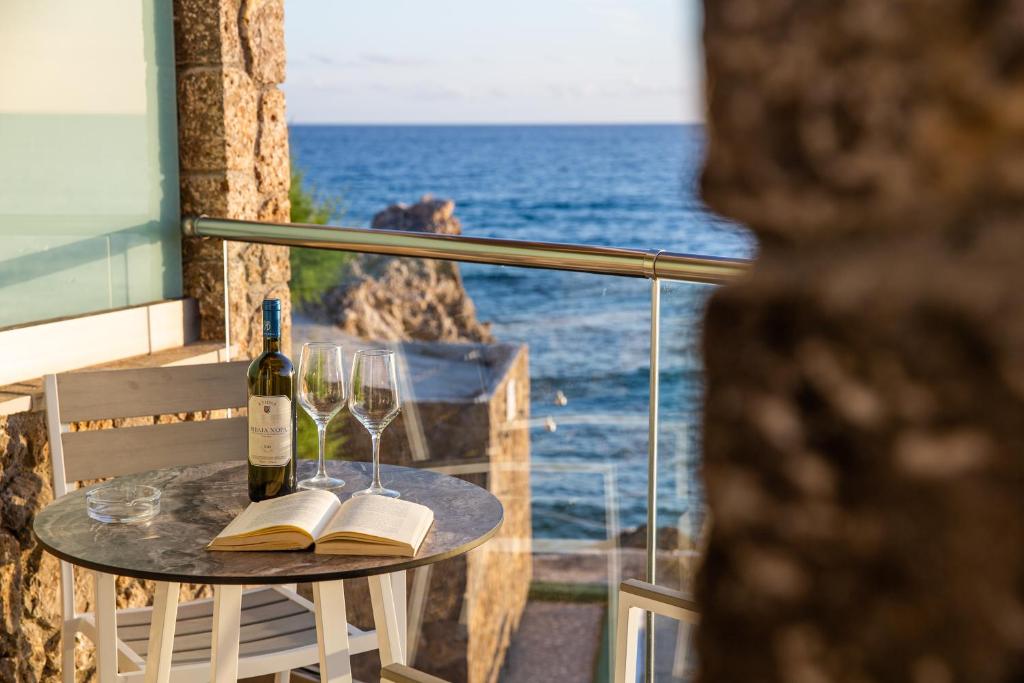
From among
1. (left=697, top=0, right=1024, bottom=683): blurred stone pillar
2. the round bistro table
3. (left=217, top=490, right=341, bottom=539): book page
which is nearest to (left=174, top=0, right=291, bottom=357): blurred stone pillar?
the round bistro table

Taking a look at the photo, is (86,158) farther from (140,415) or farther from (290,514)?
(290,514)

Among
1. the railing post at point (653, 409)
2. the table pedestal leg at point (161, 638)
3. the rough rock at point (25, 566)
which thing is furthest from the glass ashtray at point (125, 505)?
the railing post at point (653, 409)

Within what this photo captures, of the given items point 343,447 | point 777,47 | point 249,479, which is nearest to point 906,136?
point 777,47

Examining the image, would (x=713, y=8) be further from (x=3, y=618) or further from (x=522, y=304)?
(x=522, y=304)

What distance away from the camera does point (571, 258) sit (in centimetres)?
231

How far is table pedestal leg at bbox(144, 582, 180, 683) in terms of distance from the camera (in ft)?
5.59

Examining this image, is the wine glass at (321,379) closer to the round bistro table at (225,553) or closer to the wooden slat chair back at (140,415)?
the round bistro table at (225,553)

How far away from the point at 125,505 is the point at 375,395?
409mm

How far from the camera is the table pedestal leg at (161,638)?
1.70 metres

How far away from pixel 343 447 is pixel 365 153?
101 ft

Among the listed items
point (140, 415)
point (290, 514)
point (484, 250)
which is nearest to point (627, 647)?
point (290, 514)

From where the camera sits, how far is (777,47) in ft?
1.15

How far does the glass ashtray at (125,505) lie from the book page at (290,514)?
0.49 feet

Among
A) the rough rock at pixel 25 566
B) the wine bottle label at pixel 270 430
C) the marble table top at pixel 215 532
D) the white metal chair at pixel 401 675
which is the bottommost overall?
the rough rock at pixel 25 566
